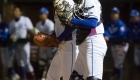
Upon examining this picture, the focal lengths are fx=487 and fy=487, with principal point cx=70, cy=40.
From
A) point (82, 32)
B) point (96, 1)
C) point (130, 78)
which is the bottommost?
point (130, 78)

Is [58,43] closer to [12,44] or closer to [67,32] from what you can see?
[67,32]

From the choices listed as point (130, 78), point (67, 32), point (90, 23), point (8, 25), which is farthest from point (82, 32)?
point (8, 25)

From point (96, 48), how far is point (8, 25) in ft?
20.7

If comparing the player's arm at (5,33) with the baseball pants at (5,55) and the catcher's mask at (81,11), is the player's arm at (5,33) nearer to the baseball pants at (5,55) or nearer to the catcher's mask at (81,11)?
the baseball pants at (5,55)

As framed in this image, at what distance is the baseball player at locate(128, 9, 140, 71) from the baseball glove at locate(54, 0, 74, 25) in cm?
522

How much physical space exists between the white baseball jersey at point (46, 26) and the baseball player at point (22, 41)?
220mm

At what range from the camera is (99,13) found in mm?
6051

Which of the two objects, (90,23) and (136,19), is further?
(136,19)

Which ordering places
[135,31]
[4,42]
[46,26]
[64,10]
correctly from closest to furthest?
[64,10] < [135,31] < [46,26] < [4,42]

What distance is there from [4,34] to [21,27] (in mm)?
449

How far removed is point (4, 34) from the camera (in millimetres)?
11750

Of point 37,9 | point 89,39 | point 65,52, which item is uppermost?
point 37,9

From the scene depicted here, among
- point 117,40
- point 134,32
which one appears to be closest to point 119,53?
point 117,40

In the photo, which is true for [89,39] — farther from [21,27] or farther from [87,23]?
[21,27]
